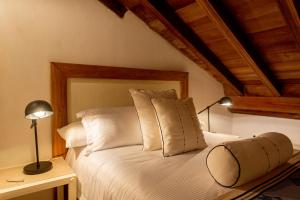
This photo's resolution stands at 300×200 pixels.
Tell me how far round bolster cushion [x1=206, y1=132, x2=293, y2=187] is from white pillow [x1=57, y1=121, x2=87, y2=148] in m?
0.98

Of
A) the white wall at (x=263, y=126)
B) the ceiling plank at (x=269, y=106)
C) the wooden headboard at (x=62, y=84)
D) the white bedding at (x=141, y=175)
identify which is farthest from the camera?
the white wall at (x=263, y=126)

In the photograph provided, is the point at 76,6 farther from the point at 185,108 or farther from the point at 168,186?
the point at 168,186

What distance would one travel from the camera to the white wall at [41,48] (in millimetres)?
1728

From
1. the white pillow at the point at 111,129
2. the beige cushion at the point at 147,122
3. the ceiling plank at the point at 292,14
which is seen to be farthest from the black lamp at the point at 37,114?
the ceiling plank at the point at 292,14

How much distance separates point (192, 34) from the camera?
2.56 metres

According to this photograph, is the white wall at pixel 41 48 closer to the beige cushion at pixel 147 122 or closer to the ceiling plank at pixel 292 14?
the beige cushion at pixel 147 122

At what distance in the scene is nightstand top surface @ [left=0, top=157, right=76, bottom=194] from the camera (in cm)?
137

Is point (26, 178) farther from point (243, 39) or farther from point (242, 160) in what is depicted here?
point (243, 39)

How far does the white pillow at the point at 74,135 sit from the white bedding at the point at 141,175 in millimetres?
75

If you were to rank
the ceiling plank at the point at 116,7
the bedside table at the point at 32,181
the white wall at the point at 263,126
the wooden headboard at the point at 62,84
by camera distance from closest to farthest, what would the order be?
the bedside table at the point at 32,181, the wooden headboard at the point at 62,84, the ceiling plank at the point at 116,7, the white wall at the point at 263,126

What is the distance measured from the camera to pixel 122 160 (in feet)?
4.85

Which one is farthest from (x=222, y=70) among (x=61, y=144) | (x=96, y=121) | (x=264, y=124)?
(x=61, y=144)

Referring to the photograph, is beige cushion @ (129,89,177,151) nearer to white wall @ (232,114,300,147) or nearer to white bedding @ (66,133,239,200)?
white bedding @ (66,133,239,200)

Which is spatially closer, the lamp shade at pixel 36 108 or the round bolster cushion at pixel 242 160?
the round bolster cushion at pixel 242 160
